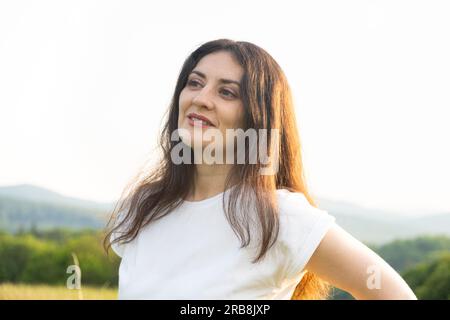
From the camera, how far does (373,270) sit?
2061 mm

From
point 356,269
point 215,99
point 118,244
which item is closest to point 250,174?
point 215,99

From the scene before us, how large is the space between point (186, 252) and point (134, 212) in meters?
0.46

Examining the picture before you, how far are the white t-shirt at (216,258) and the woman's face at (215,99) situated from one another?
0.90 feet

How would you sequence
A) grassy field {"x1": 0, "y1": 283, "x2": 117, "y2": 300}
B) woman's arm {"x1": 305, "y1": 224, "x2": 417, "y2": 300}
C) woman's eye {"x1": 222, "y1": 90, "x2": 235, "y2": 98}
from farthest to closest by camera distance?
grassy field {"x1": 0, "y1": 283, "x2": 117, "y2": 300}
woman's eye {"x1": 222, "y1": 90, "x2": 235, "y2": 98}
woman's arm {"x1": 305, "y1": 224, "x2": 417, "y2": 300}

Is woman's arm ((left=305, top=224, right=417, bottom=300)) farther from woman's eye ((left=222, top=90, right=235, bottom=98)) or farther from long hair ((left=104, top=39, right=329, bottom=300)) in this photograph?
woman's eye ((left=222, top=90, right=235, bottom=98))

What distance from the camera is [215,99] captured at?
229cm

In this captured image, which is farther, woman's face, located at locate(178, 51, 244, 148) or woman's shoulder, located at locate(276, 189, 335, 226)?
woman's face, located at locate(178, 51, 244, 148)

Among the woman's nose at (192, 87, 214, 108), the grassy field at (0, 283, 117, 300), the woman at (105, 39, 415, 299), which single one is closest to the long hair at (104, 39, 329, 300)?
the woman at (105, 39, 415, 299)

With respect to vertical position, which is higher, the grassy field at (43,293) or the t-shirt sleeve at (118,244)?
the t-shirt sleeve at (118,244)

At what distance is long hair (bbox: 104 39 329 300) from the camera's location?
7.28ft

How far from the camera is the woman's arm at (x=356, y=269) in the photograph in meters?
2.05

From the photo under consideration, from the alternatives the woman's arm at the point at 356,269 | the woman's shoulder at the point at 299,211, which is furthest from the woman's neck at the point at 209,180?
the woman's arm at the point at 356,269

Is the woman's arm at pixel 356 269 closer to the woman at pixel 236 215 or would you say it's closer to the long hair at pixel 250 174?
the woman at pixel 236 215
